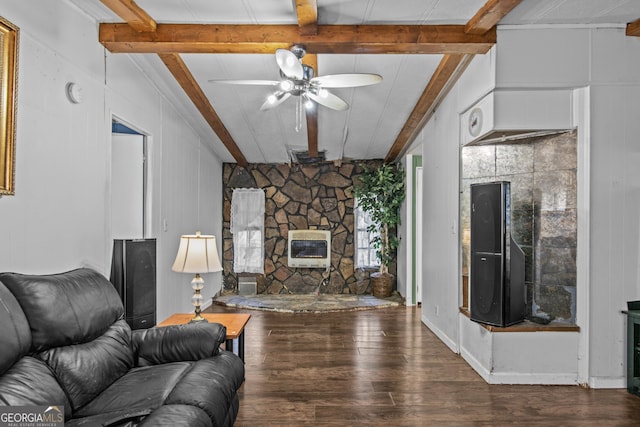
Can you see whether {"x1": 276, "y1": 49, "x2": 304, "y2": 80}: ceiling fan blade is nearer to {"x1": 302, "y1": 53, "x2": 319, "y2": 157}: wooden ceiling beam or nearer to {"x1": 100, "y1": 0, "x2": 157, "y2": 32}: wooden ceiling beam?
{"x1": 302, "y1": 53, "x2": 319, "y2": 157}: wooden ceiling beam

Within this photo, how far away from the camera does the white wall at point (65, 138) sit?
2.26m

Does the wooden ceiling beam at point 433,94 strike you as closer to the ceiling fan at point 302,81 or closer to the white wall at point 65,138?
the ceiling fan at point 302,81

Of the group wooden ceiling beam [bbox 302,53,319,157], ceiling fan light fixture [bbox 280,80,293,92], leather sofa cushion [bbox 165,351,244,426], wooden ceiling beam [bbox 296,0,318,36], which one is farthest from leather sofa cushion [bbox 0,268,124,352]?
wooden ceiling beam [bbox 302,53,319,157]

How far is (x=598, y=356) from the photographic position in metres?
3.17

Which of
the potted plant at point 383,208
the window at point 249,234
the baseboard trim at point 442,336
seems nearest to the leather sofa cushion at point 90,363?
the baseboard trim at point 442,336

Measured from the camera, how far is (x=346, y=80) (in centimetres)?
322

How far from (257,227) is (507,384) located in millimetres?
5151

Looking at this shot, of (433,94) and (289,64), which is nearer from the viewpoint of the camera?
(289,64)

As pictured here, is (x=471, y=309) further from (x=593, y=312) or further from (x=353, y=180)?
(x=353, y=180)

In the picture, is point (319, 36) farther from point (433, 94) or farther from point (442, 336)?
point (442, 336)

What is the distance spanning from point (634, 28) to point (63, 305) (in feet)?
12.8

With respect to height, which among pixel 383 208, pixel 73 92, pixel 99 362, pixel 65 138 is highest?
pixel 73 92

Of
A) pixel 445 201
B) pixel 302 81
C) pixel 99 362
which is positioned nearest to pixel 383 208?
pixel 445 201

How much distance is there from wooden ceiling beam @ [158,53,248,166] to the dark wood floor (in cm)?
252
